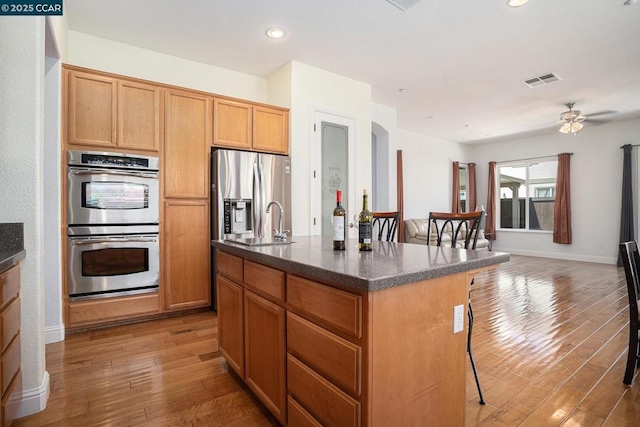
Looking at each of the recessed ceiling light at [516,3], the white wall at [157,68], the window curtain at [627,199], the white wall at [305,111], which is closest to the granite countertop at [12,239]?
the white wall at [157,68]

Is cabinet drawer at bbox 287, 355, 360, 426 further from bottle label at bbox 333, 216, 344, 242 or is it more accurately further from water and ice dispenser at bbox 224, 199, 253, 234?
water and ice dispenser at bbox 224, 199, 253, 234

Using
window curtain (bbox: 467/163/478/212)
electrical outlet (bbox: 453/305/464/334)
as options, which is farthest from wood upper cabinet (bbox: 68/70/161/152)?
window curtain (bbox: 467/163/478/212)

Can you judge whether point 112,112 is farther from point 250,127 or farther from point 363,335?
point 363,335

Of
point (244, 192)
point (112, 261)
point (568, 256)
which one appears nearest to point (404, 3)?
point (244, 192)

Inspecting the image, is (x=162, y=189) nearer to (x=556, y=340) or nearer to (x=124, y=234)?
(x=124, y=234)

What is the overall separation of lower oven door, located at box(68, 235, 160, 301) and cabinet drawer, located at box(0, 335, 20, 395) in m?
1.42

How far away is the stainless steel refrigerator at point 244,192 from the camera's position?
3.52 metres

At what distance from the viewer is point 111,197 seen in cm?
304

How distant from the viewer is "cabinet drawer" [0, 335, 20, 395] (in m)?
1.38

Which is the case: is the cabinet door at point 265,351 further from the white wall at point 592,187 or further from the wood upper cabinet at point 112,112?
the white wall at point 592,187

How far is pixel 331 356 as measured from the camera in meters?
1.23

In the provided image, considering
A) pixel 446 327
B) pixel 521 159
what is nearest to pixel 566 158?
pixel 521 159

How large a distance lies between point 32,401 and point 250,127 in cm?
297

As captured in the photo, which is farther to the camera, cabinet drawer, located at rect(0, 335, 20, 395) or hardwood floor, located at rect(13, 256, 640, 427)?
hardwood floor, located at rect(13, 256, 640, 427)
